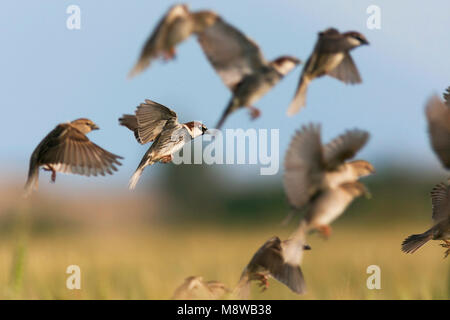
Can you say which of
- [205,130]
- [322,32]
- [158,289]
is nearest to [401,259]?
[158,289]

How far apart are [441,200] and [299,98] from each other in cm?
132

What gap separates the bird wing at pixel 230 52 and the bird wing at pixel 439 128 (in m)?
0.97

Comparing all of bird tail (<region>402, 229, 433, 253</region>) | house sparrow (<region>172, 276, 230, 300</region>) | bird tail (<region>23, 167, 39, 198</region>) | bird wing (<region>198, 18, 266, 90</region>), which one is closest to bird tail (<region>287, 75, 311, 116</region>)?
bird wing (<region>198, 18, 266, 90</region>)

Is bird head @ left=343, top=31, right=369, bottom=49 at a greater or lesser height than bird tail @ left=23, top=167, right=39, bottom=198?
greater

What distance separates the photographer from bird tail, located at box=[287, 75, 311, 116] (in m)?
2.97

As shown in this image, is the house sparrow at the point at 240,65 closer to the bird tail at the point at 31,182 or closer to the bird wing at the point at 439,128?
the bird wing at the point at 439,128

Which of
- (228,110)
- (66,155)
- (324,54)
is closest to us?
(228,110)

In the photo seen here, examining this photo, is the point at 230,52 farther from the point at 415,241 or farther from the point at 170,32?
→ the point at 415,241

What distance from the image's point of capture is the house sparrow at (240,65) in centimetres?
285

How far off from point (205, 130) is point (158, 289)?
4.98ft

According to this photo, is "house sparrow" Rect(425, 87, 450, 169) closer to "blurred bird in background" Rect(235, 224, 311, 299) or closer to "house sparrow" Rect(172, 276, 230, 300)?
"blurred bird in background" Rect(235, 224, 311, 299)

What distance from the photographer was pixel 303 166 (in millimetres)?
2795

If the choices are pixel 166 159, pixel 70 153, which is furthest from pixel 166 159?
pixel 70 153
